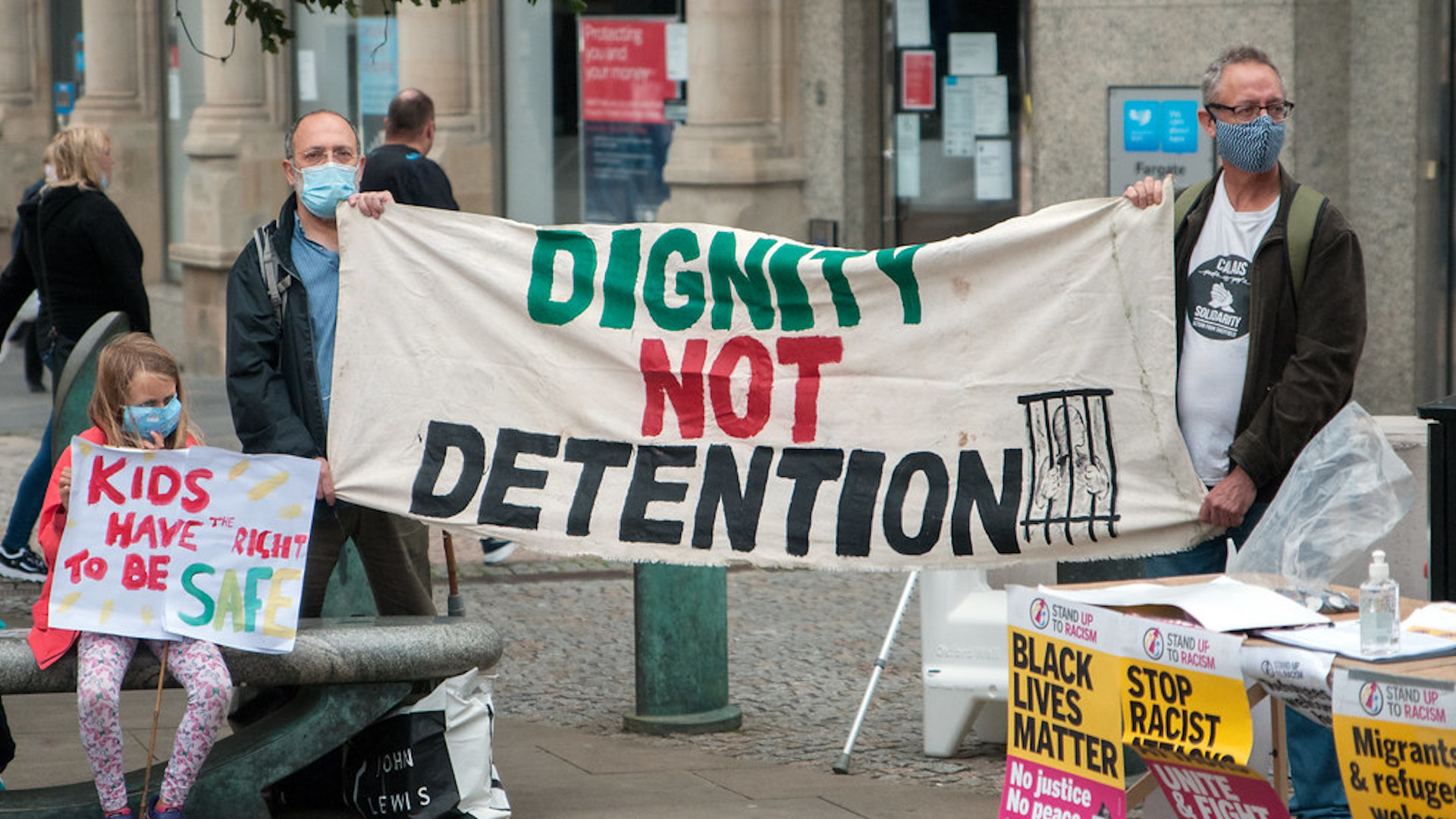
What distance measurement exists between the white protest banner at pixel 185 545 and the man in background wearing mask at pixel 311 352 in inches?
7.3

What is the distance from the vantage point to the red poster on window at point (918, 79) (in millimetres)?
12773

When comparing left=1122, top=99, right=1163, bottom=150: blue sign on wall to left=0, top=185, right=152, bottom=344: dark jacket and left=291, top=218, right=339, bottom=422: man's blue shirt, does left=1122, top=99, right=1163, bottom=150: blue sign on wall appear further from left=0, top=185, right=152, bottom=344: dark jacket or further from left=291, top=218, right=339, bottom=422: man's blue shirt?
left=291, top=218, right=339, bottom=422: man's blue shirt

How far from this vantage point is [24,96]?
20.1 m

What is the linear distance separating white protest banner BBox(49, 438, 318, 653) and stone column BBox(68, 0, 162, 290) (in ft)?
41.8

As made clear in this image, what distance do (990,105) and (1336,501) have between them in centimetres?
840

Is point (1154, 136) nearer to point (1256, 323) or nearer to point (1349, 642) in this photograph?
point (1256, 323)

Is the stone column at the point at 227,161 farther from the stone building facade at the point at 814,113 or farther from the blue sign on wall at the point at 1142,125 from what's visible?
the blue sign on wall at the point at 1142,125

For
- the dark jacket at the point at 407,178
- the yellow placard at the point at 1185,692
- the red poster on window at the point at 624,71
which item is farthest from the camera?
the red poster on window at the point at 624,71

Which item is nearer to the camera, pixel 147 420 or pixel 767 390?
pixel 147 420

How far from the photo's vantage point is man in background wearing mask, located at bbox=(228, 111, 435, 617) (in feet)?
17.3

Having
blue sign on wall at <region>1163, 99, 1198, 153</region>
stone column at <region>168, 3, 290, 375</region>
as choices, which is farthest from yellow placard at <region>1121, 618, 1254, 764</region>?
stone column at <region>168, 3, 290, 375</region>

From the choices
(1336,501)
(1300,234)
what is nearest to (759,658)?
(1300,234)

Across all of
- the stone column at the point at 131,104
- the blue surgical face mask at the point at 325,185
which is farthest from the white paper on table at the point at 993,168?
the stone column at the point at 131,104

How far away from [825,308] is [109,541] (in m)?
1.91
